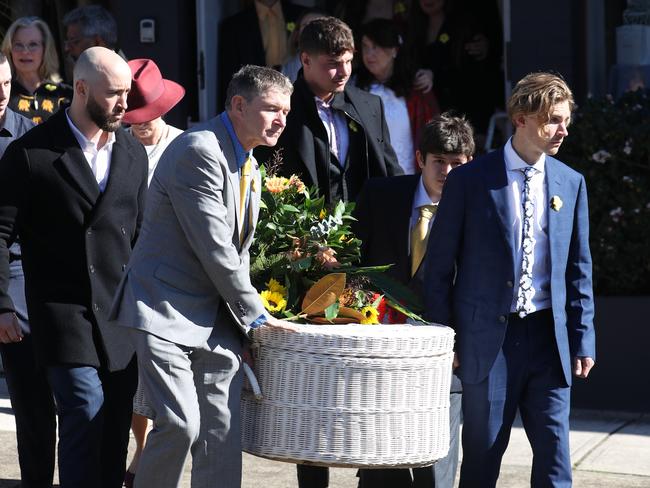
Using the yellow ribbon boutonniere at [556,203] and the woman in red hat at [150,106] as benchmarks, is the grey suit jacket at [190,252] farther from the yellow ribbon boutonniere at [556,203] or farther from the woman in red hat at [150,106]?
the woman in red hat at [150,106]

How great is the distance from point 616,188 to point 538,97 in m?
2.83

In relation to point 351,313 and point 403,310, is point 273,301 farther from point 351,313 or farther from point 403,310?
point 403,310

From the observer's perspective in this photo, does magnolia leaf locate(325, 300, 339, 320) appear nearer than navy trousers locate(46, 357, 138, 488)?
Yes

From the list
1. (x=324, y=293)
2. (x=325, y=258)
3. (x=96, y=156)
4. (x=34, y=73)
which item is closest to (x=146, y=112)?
(x=96, y=156)

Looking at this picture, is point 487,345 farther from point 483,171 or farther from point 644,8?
point 644,8

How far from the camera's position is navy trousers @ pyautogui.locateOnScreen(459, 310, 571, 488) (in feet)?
16.1

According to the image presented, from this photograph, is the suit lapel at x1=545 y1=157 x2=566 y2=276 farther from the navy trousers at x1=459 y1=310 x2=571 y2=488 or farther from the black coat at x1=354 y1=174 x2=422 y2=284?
the black coat at x1=354 y1=174 x2=422 y2=284

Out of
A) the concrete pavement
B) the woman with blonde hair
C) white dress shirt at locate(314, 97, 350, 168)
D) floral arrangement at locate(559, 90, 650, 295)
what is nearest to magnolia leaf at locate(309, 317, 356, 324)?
the concrete pavement

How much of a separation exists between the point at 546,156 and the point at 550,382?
0.87 metres

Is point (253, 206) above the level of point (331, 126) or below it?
below

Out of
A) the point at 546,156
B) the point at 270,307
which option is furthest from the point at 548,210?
the point at 270,307

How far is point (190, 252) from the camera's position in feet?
15.1

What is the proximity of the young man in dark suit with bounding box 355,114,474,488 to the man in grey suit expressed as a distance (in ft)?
2.92

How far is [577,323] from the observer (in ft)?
16.4
